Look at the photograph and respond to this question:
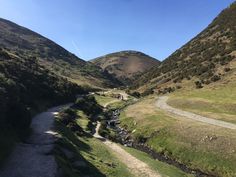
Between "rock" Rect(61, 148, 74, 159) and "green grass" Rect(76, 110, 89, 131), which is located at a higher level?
"green grass" Rect(76, 110, 89, 131)

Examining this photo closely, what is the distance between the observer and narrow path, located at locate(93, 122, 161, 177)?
4531 centimetres

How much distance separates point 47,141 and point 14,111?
20.0 ft

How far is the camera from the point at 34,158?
133 feet

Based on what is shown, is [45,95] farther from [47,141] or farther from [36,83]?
[47,141]

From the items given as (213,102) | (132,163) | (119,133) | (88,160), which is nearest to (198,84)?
(213,102)

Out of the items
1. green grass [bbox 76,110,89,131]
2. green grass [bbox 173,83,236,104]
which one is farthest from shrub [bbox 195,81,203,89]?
green grass [bbox 76,110,89,131]

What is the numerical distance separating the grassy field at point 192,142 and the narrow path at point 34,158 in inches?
742

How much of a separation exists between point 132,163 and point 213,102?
4023 cm

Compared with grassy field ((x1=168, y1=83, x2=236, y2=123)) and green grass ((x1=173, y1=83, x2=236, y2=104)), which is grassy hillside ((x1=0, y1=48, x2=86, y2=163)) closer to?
grassy field ((x1=168, y1=83, x2=236, y2=123))

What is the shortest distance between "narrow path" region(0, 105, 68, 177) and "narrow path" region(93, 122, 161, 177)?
9764 mm

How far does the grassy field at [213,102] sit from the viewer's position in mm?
74500

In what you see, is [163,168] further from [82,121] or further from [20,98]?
[20,98]

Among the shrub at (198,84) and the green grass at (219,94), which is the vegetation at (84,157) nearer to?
the green grass at (219,94)

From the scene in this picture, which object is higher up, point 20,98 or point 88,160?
point 20,98
